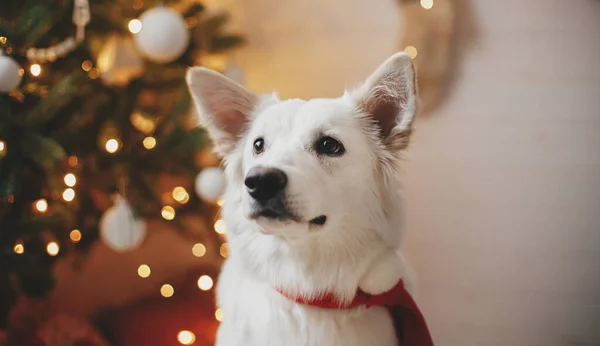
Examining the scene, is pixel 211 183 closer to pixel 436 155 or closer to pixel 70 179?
pixel 70 179

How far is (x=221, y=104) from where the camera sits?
1646 mm

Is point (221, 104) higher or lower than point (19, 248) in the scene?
higher

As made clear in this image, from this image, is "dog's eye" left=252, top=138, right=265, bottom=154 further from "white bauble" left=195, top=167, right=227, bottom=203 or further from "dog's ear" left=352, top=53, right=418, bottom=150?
"white bauble" left=195, top=167, right=227, bottom=203

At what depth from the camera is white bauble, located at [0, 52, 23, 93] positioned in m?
1.74

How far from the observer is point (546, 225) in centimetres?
225

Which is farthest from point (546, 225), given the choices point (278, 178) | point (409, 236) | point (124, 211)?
point (124, 211)

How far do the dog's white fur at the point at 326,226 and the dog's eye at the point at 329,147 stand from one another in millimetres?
16

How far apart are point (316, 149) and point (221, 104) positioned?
0.36 metres

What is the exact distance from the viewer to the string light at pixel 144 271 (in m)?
3.04

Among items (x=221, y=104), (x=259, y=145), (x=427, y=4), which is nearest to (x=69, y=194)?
(x=221, y=104)

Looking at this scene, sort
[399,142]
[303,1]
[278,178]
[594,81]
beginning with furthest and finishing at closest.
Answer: [303,1] → [594,81] → [399,142] → [278,178]

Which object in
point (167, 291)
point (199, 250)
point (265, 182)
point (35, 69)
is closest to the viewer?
point (265, 182)

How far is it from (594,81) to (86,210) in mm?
2167

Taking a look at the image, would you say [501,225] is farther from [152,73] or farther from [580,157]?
[152,73]
